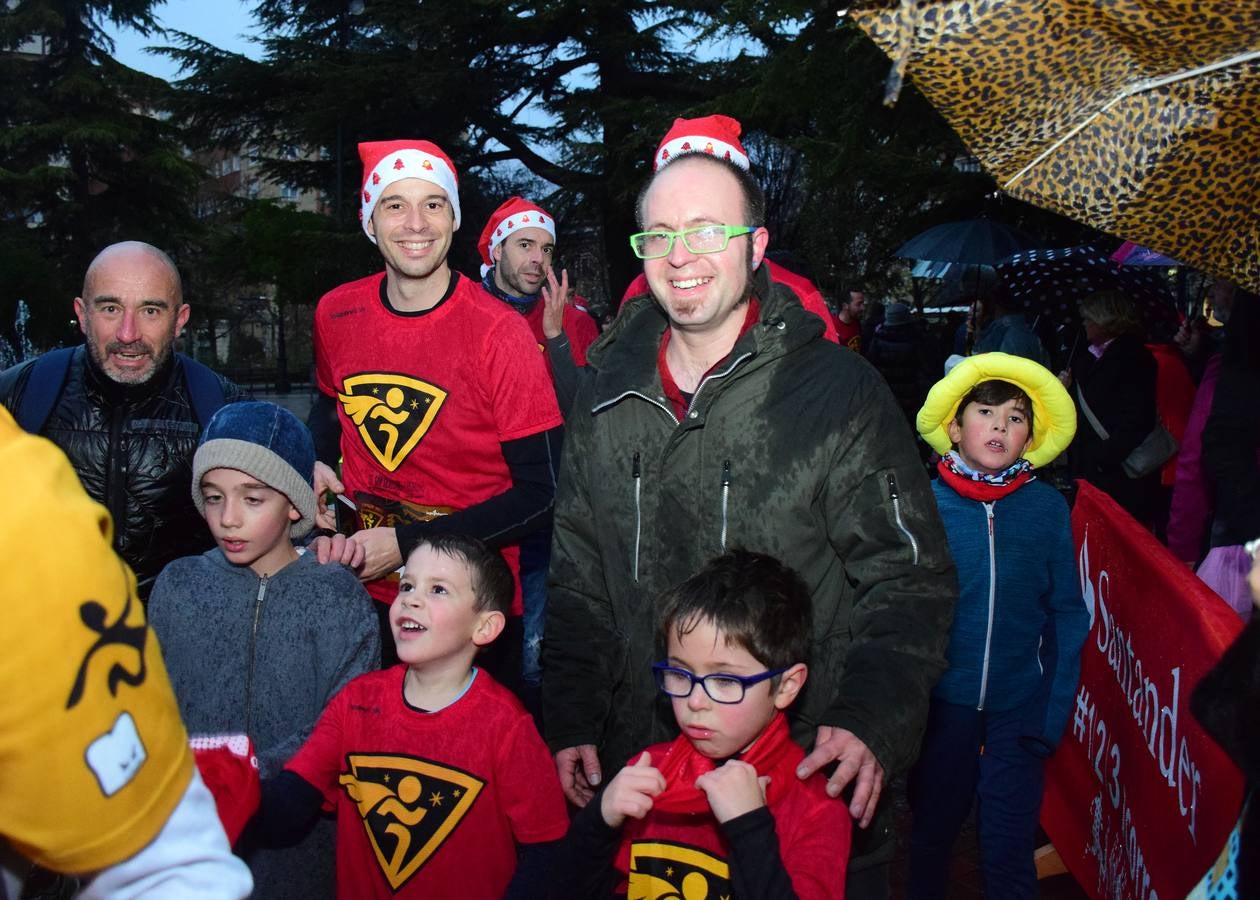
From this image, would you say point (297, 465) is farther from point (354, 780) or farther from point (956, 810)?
point (956, 810)

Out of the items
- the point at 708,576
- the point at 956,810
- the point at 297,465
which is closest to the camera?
the point at 708,576

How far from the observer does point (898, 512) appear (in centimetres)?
247

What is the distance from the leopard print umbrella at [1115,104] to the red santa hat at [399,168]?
6.17 feet

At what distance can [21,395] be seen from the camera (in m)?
3.78

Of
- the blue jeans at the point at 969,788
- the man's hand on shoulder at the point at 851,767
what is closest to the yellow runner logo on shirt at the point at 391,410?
the man's hand on shoulder at the point at 851,767

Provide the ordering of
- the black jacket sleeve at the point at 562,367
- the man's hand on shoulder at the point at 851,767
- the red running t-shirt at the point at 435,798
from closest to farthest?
the man's hand on shoulder at the point at 851,767 → the red running t-shirt at the point at 435,798 → the black jacket sleeve at the point at 562,367

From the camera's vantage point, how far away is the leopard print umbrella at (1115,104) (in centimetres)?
223

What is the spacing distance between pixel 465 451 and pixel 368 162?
119 cm

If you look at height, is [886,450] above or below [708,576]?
above

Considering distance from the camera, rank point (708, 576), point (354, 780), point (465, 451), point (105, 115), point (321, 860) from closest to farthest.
Answer: point (708, 576)
point (354, 780)
point (321, 860)
point (465, 451)
point (105, 115)

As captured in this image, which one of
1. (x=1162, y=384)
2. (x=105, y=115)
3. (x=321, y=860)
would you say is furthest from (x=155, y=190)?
(x=321, y=860)

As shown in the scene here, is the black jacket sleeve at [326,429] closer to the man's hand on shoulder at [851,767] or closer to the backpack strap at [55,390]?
the backpack strap at [55,390]

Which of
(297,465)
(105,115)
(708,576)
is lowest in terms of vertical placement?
(708,576)

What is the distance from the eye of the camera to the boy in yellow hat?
12.4 feet
